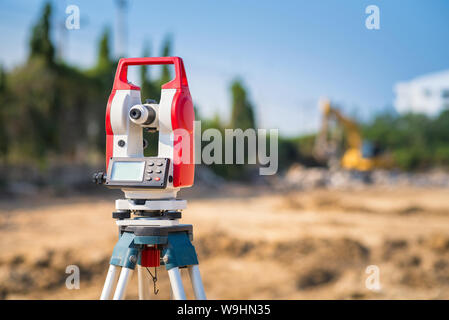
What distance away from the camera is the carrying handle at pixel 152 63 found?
2.05 metres

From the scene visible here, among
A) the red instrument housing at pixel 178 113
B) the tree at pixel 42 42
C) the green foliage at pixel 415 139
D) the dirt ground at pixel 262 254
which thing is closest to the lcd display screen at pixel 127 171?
the red instrument housing at pixel 178 113

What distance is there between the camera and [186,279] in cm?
547

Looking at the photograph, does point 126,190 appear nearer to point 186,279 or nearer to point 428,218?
point 186,279

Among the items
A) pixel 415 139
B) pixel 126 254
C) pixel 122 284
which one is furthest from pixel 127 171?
pixel 415 139

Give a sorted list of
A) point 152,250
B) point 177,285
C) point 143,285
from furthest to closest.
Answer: point 143,285
point 152,250
point 177,285

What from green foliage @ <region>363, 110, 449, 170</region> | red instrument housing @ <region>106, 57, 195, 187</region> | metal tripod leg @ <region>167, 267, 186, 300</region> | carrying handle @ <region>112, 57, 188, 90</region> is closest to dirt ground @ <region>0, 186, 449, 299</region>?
metal tripod leg @ <region>167, 267, 186, 300</region>

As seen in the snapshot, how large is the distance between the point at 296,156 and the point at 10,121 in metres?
21.4

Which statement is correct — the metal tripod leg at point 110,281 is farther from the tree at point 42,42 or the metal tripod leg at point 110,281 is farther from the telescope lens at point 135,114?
the tree at point 42,42

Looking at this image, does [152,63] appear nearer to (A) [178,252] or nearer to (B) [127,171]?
(B) [127,171]

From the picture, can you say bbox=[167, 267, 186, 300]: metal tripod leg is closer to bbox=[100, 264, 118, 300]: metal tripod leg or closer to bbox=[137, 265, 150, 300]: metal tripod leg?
bbox=[100, 264, 118, 300]: metal tripod leg

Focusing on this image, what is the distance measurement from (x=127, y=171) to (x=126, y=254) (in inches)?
15.8

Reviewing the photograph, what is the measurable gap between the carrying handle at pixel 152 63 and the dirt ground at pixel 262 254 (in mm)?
3454

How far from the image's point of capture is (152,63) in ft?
6.84

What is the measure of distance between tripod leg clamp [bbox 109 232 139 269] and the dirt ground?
10.2ft
